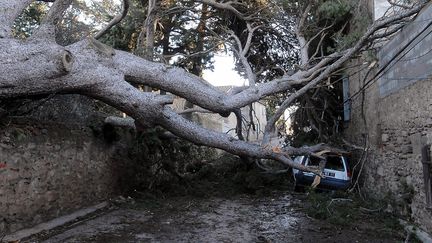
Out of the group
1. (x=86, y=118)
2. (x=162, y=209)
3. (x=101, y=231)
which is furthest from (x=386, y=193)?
(x=86, y=118)

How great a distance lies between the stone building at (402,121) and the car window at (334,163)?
0.77 m

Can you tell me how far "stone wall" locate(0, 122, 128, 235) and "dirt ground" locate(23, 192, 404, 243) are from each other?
0.61 m

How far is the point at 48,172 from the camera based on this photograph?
8.95 meters

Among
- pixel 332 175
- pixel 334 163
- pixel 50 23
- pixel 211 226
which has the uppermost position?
pixel 50 23

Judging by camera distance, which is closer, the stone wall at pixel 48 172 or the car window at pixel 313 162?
the stone wall at pixel 48 172

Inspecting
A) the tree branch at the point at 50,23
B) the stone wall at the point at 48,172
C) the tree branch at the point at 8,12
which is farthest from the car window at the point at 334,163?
the tree branch at the point at 8,12

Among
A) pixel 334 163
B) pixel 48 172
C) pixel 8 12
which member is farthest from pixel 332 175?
pixel 8 12

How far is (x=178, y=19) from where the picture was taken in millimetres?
16156

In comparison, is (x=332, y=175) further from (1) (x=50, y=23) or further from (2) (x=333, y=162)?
(1) (x=50, y=23)

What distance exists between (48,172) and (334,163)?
8347mm

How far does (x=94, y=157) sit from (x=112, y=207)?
1413 mm

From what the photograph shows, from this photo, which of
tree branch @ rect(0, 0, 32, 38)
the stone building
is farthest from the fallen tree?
the stone building

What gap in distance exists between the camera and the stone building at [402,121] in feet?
25.9

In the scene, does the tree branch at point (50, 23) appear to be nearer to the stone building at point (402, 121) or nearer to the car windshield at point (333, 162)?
the stone building at point (402, 121)
